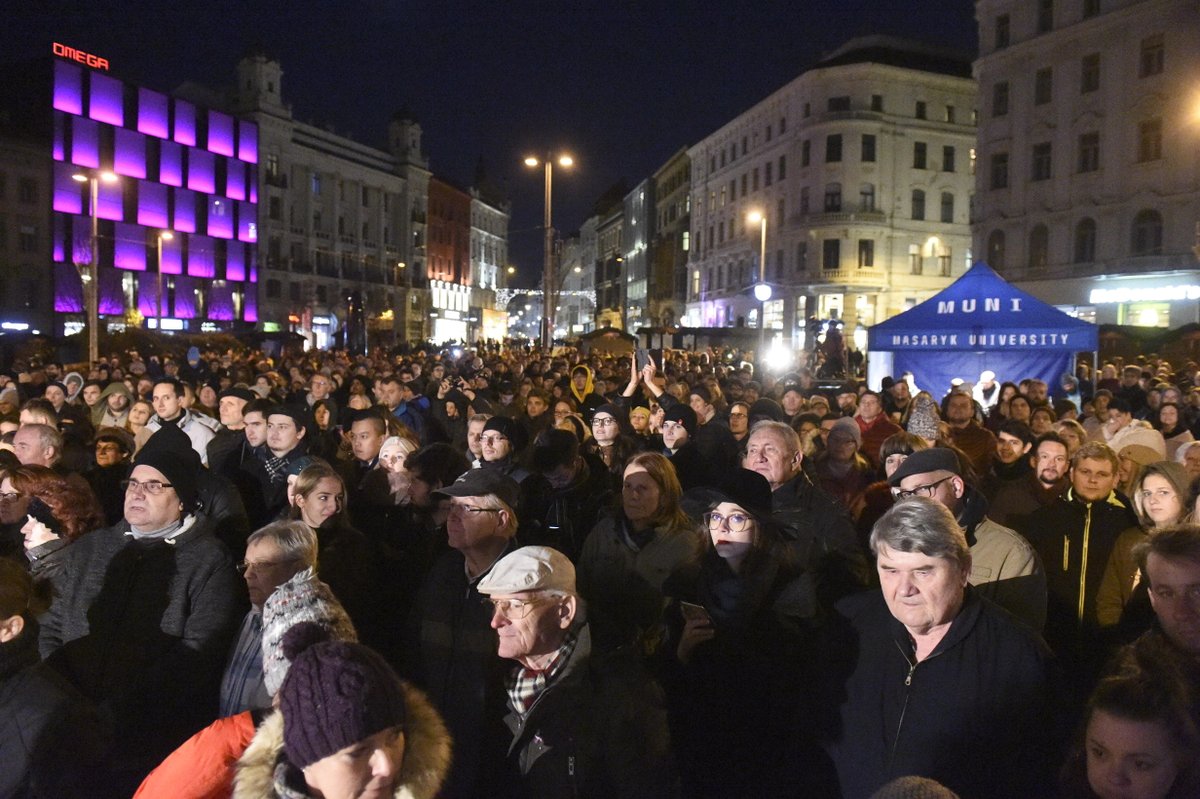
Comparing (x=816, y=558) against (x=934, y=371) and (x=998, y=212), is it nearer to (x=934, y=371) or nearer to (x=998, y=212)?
(x=934, y=371)

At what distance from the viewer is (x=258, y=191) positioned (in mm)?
66250

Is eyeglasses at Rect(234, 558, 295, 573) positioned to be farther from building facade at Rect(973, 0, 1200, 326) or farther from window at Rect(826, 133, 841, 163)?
window at Rect(826, 133, 841, 163)

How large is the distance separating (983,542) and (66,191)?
56.9 m

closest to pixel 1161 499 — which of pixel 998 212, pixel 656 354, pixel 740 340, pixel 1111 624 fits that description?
pixel 1111 624

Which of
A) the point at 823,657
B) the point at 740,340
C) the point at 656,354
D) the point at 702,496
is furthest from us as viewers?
the point at 740,340

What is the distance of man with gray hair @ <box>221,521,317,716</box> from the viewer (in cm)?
316

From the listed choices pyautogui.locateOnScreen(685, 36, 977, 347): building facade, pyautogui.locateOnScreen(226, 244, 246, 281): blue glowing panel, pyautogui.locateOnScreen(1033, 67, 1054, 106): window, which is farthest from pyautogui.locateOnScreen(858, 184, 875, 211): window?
pyautogui.locateOnScreen(226, 244, 246, 281): blue glowing panel

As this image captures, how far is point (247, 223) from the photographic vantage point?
2594 inches

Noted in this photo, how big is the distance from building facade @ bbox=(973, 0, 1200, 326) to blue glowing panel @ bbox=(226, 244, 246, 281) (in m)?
47.4

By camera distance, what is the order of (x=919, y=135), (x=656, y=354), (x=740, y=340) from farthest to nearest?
(x=919, y=135) → (x=740, y=340) → (x=656, y=354)

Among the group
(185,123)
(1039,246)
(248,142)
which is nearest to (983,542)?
(1039,246)

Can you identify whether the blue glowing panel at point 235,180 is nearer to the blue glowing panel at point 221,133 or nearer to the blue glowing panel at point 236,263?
the blue glowing panel at point 221,133

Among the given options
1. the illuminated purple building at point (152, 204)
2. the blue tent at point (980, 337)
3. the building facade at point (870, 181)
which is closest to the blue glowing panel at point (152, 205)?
the illuminated purple building at point (152, 204)

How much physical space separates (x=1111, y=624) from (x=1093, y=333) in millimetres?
11236
